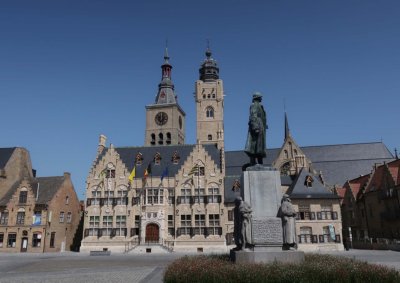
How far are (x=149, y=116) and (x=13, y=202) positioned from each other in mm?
34665

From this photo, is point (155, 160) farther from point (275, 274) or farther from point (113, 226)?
point (275, 274)

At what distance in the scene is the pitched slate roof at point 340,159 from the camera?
6341cm

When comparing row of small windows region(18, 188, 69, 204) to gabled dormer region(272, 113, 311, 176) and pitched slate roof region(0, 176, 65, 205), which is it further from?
gabled dormer region(272, 113, 311, 176)

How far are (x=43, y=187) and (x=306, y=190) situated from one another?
38199 millimetres

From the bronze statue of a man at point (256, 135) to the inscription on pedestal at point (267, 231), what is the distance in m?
2.77

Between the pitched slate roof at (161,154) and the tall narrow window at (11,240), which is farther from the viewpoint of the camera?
the pitched slate roof at (161,154)

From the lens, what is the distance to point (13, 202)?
48.1m

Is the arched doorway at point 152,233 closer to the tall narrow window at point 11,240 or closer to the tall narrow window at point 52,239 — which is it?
the tall narrow window at point 52,239

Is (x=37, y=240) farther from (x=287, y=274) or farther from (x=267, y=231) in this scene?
(x=287, y=274)

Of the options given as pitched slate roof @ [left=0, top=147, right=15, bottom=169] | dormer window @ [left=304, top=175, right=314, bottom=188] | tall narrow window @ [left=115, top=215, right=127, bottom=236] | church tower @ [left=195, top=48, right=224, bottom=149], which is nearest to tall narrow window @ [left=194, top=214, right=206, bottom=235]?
tall narrow window @ [left=115, top=215, right=127, bottom=236]

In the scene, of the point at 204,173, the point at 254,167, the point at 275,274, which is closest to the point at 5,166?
the point at 204,173

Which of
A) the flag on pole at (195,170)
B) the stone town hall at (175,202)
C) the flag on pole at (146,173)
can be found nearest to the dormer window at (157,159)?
the stone town hall at (175,202)

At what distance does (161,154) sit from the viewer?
52625mm

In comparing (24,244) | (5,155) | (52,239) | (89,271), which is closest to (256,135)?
(89,271)
